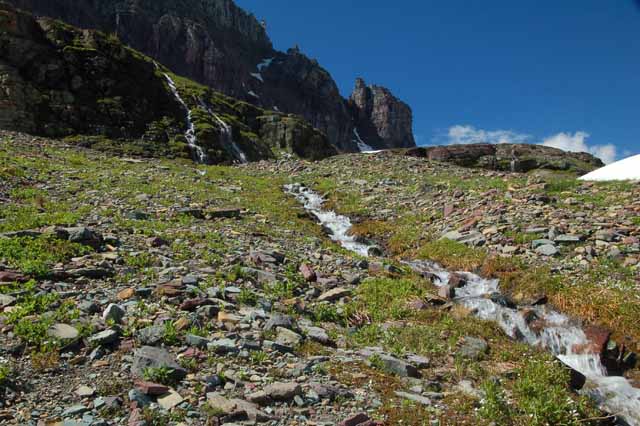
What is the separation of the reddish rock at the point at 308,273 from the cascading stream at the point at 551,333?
4.63 metres

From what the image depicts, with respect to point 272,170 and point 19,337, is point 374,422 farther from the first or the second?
point 272,170

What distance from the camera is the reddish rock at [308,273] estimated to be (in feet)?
42.9

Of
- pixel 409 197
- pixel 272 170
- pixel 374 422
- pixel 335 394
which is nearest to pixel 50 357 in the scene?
pixel 335 394

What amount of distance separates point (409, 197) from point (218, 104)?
6155 cm

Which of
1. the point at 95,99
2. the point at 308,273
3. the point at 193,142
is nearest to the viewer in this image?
the point at 308,273

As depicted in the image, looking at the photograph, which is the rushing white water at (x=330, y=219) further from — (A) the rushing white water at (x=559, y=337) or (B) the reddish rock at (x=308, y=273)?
(A) the rushing white water at (x=559, y=337)

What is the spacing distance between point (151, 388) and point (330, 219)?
65.6ft

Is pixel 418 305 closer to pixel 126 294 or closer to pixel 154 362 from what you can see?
pixel 154 362

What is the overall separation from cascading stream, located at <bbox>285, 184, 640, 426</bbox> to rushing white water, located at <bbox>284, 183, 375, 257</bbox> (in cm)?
423

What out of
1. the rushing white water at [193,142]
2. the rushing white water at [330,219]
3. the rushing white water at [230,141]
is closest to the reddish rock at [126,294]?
the rushing white water at [330,219]

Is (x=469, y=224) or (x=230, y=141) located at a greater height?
(x=230, y=141)

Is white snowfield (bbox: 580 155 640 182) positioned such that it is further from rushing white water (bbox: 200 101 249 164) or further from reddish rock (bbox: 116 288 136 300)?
rushing white water (bbox: 200 101 249 164)

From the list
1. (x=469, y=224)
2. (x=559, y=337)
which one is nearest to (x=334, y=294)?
(x=559, y=337)

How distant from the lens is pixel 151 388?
6133 millimetres
